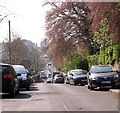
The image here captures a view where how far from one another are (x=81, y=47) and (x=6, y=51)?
2188 cm

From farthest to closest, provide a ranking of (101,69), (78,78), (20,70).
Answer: (78,78), (101,69), (20,70)

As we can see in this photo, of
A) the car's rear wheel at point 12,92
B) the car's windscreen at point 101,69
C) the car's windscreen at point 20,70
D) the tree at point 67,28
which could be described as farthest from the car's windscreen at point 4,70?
the tree at point 67,28

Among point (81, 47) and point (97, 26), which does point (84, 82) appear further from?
point (81, 47)

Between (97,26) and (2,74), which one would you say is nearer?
(2,74)

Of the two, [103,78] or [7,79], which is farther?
[103,78]

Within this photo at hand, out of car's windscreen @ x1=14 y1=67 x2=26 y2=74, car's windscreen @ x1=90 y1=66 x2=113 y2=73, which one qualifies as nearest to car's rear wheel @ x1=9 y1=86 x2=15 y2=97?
car's windscreen @ x1=14 y1=67 x2=26 y2=74

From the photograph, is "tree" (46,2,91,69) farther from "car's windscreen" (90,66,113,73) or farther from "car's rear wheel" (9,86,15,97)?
"car's rear wheel" (9,86,15,97)

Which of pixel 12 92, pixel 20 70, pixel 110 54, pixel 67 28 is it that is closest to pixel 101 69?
pixel 20 70

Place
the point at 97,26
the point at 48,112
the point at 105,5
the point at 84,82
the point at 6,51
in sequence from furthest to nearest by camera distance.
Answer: the point at 6,51
the point at 84,82
the point at 97,26
the point at 105,5
the point at 48,112

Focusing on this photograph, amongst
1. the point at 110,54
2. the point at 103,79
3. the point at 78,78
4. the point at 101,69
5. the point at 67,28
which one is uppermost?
the point at 67,28

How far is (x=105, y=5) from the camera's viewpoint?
85.3 feet

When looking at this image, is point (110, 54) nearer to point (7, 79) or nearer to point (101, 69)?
point (101, 69)

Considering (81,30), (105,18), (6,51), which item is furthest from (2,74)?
(6,51)

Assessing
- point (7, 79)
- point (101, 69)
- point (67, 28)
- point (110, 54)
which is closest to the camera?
point (7, 79)
